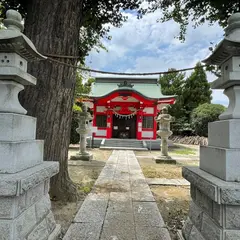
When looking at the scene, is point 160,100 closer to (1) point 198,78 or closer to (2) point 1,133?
(1) point 198,78

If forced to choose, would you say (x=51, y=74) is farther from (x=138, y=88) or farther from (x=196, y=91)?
(x=196, y=91)

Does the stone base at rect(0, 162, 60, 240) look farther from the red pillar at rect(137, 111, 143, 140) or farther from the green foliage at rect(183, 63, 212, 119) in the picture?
the green foliage at rect(183, 63, 212, 119)

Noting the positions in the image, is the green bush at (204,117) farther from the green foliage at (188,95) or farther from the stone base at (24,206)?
the stone base at (24,206)

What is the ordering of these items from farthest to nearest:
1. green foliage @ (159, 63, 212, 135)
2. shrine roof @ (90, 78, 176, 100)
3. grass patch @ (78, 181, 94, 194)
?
green foliage @ (159, 63, 212, 135)
shrine roof @ (90, 78, 176, 100)
grass patch @ (78, 181, 94, 194)

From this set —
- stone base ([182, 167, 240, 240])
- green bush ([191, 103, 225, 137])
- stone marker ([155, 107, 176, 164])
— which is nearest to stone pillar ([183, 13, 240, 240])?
stone base ([182, 167, 240, 240])

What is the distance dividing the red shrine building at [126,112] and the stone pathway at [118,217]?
1122 centimetres

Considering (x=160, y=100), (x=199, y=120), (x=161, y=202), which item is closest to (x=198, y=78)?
(x=199, y=120)

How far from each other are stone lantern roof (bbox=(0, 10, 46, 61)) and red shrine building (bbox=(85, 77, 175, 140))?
12.9 m

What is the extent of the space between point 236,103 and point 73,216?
8.00 ft

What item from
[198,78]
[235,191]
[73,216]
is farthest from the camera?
[198,78]

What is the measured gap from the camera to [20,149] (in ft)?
5.42

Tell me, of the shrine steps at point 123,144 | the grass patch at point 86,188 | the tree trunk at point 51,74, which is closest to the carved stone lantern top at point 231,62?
the tree trunk at point 51,74

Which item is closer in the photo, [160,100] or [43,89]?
[43,89]

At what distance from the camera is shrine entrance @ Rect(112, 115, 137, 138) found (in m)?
16.8
